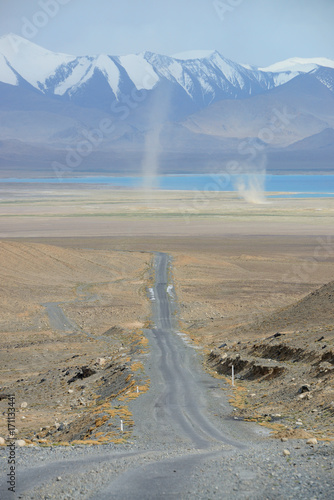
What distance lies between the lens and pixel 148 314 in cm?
4597

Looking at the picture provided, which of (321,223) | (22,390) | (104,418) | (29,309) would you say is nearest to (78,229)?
(321,223)

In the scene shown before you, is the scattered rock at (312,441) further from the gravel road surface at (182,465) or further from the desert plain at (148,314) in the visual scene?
the desert plain at (148,314)

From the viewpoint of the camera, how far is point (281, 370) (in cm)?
2336

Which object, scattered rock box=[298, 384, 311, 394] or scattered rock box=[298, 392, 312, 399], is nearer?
scattered rock box=[298, 392, 312, 399]

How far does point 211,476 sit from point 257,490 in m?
0.93

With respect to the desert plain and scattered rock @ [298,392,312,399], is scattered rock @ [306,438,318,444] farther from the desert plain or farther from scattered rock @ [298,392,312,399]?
scattered rock @ [298,392,312,399]

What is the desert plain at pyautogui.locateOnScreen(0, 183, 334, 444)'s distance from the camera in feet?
67.3

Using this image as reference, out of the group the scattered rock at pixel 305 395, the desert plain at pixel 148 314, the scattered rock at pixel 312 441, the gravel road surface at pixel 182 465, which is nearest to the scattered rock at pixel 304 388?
the desert plain at pixel 148 314

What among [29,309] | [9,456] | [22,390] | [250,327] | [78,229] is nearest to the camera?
[9,456]

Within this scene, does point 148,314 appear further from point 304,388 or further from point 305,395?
point 305,395

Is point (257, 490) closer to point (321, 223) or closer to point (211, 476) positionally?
point (211, 476)

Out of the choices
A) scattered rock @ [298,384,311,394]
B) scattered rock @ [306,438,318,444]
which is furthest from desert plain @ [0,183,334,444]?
scattered rock @ [306,438,318,444]

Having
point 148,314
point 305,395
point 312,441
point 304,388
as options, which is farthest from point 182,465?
point 148,314

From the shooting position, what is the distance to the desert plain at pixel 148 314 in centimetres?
2052
